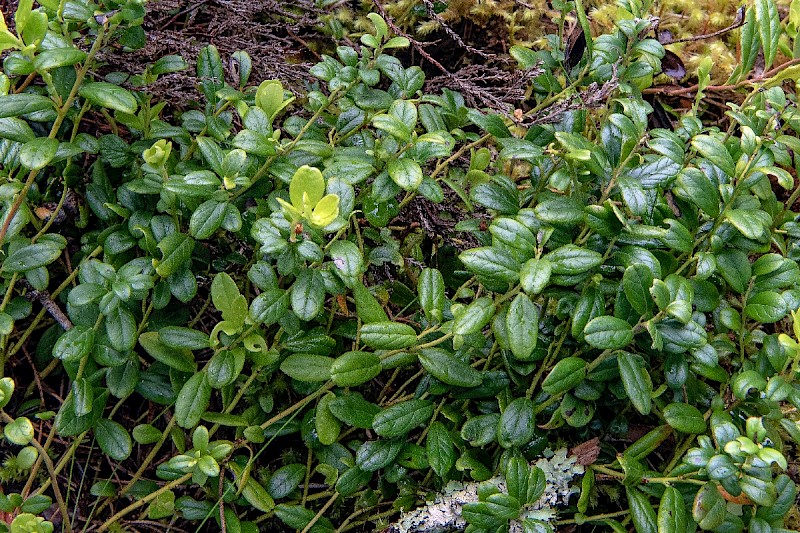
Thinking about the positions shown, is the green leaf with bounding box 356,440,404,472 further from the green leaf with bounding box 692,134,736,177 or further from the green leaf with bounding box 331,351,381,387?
the green leaf with bounding box 692,134,736,177

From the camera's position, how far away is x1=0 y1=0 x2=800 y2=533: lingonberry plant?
1.69m

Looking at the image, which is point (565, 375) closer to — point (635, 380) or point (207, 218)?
point (635, 380)

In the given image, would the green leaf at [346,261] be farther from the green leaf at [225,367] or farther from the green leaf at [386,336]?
the green leaf at [225,367]

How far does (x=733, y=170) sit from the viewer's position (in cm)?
171

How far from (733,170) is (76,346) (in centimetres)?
182

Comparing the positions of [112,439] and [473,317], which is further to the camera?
[112,439]

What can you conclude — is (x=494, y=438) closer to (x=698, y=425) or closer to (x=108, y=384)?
(x=698, y=425)

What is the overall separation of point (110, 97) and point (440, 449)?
4.33 ft

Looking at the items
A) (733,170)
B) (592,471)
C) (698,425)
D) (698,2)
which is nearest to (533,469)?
(592,471)

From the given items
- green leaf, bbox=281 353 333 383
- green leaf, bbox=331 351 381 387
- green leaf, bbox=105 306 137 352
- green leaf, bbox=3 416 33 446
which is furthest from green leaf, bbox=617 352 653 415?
green leaf, bbox=3 416 33 446

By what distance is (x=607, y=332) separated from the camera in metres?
1.62

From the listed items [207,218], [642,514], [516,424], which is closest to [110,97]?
[207,218]

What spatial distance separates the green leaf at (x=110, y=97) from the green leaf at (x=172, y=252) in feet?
1.18

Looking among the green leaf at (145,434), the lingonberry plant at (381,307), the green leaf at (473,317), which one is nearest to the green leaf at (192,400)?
the lingonberry plant at (381,307)
